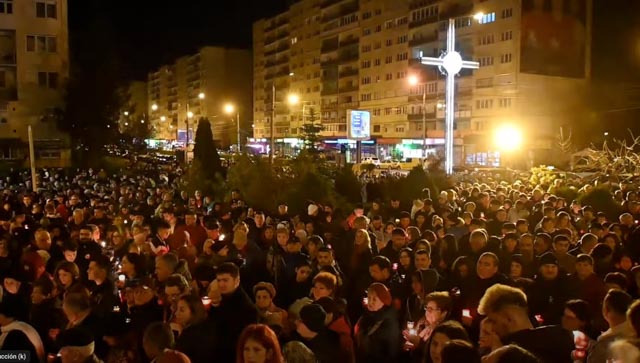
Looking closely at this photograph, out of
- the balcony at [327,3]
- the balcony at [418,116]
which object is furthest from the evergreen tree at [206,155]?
the balcony at [327,3]

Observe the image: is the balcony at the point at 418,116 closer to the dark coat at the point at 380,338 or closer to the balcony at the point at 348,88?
the balcony at the point at 348,88

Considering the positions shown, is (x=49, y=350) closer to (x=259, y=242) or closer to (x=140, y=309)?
(x=140, y=309)

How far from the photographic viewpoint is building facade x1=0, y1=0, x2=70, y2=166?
4169 cm

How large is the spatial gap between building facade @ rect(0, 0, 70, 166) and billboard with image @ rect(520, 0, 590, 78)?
3850cm

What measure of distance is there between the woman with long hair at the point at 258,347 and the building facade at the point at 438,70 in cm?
4596

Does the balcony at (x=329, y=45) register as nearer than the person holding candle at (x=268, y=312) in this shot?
No

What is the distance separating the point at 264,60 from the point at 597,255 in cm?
10738

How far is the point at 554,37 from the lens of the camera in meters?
58.8

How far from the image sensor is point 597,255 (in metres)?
7.57

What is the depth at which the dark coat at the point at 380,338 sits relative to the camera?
5348mm

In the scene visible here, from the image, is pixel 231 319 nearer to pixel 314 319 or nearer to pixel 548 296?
pixel 314 319

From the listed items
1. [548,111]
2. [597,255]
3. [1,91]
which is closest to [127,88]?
[1,91]

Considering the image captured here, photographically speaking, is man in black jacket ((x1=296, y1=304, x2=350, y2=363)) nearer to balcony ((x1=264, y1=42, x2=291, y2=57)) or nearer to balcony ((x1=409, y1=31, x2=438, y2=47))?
balcony ((x1=409, y1=31, x2=438, y2=47))

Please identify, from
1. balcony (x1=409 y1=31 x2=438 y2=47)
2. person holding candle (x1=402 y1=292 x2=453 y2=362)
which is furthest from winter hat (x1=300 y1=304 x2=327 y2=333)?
balcony (x1=409 y1=31 x2=438 y2=47)
